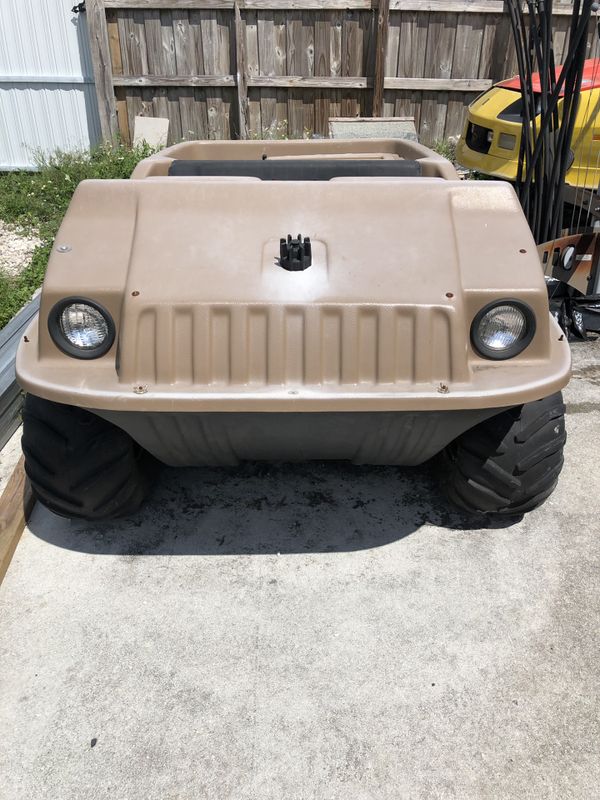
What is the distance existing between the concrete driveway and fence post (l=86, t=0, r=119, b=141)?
6.18 meters

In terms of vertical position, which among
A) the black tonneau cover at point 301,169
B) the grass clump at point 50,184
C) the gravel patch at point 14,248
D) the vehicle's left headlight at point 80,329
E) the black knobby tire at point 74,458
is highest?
the black tonneau cover at point 301,169

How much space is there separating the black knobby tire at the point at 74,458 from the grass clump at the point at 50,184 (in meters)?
3.23

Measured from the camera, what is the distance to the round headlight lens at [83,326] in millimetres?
2307

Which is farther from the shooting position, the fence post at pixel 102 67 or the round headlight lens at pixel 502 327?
the fence post at pixel 102 67

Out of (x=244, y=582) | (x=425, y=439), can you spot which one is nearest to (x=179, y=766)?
(x=244, y=582)

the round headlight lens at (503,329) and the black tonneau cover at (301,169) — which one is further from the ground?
A: the black tonneau cover at (301,169)

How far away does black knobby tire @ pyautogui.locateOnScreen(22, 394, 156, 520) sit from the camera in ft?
8.41

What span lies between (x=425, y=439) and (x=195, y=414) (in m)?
0.78

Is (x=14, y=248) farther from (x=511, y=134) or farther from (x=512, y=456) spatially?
(x=512, y=456)

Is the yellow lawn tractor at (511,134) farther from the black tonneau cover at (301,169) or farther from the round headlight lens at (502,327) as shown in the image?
the round headlight lens at (502,327)

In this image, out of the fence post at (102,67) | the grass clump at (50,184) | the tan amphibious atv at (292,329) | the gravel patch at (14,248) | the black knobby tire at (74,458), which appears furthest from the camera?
the fence post at (102,67)

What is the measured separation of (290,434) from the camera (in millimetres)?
2426

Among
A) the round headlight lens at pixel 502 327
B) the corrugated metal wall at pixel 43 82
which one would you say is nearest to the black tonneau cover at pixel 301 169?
the round headlight lens at pixel 502 327

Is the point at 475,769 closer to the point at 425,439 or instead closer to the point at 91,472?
the point at 425,439
